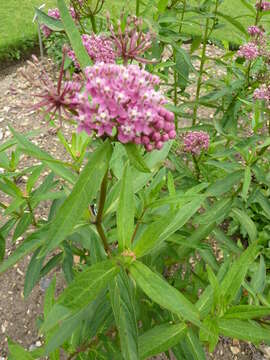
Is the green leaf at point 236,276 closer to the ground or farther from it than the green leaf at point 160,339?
farther from it

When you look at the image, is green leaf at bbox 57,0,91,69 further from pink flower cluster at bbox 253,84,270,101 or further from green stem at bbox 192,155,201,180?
green stem at bbox 192,155,201,180

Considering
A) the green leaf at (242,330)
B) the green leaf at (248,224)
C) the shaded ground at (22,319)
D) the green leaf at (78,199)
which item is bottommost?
the shaded ground at (22,319)

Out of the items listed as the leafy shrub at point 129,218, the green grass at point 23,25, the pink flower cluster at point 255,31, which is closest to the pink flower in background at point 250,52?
the leafy shrub at point 129,218

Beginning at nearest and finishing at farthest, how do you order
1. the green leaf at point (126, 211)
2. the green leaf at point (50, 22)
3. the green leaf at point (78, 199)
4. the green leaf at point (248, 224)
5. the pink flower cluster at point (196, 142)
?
the green leaf at point (78, 199) < the green leaf at point (126, 211) < the green leaf at point (50, 22) < the green leaf at point (248, 224) < the pink flower cluster at point (196, 142)

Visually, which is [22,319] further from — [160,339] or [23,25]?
[23,25]

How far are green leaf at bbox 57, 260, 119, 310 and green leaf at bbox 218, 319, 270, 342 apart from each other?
47 cm

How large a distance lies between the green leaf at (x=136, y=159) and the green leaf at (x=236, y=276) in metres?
0.57

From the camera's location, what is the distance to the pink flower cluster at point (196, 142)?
88.8 inches

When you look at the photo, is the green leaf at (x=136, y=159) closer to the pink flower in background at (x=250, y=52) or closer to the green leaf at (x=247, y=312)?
the green leaf at (x=247, y=312)

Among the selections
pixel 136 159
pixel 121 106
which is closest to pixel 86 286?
pixel 136 159

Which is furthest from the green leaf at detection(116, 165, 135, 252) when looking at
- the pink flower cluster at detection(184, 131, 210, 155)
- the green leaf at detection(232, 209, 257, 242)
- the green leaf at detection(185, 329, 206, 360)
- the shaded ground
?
the shaded ground

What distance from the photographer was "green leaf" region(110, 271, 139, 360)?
44.7 inches

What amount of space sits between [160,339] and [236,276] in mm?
346

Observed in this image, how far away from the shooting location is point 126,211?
114 cm
